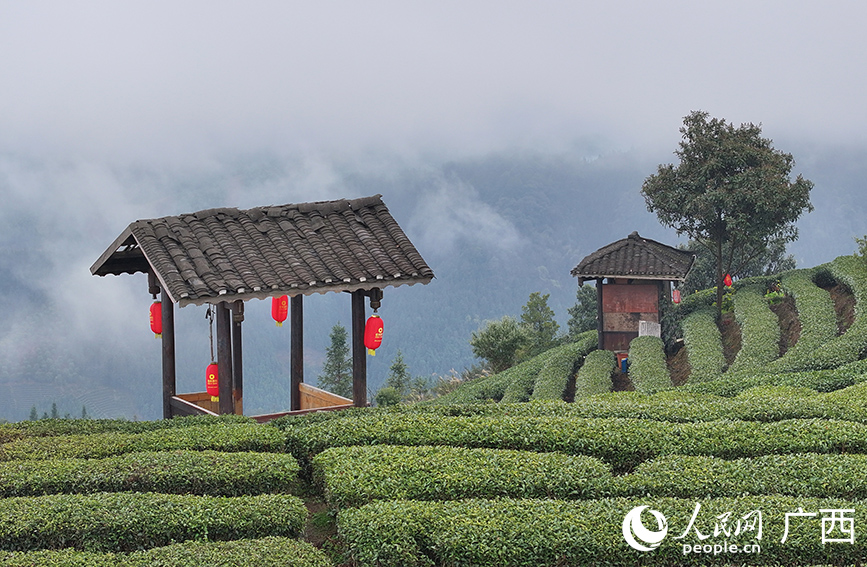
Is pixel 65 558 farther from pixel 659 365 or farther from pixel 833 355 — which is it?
pixel 659 365

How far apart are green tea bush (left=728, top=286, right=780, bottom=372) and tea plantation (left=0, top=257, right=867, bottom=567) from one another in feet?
30.6

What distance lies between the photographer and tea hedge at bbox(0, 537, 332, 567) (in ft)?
19.3

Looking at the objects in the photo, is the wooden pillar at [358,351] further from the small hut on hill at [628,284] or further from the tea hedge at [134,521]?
the small hut on hill at [628,284]

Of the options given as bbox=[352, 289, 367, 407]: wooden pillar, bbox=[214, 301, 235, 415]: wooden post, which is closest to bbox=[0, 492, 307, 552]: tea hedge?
bbox=[214, 301, 235, 415]: wooden post

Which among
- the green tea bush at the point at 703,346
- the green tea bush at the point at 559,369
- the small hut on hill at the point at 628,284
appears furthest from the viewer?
the small hut on hill at the point at 628,284

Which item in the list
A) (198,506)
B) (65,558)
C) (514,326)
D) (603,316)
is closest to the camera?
(65,558)

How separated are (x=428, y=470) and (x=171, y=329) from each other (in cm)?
673

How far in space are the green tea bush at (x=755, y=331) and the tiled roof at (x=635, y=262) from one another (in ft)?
7.11

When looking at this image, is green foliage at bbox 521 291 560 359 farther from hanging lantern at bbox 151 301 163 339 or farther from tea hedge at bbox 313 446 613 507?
tea hedge at bbox 313 446 613 507

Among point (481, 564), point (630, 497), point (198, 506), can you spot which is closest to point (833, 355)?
point (630, 497)

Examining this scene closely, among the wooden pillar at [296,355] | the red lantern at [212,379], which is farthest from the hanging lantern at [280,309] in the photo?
the red lantern at [212,379]

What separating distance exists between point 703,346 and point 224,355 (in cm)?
1569

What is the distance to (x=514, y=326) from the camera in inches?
1126

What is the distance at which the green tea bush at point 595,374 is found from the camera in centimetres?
2142
